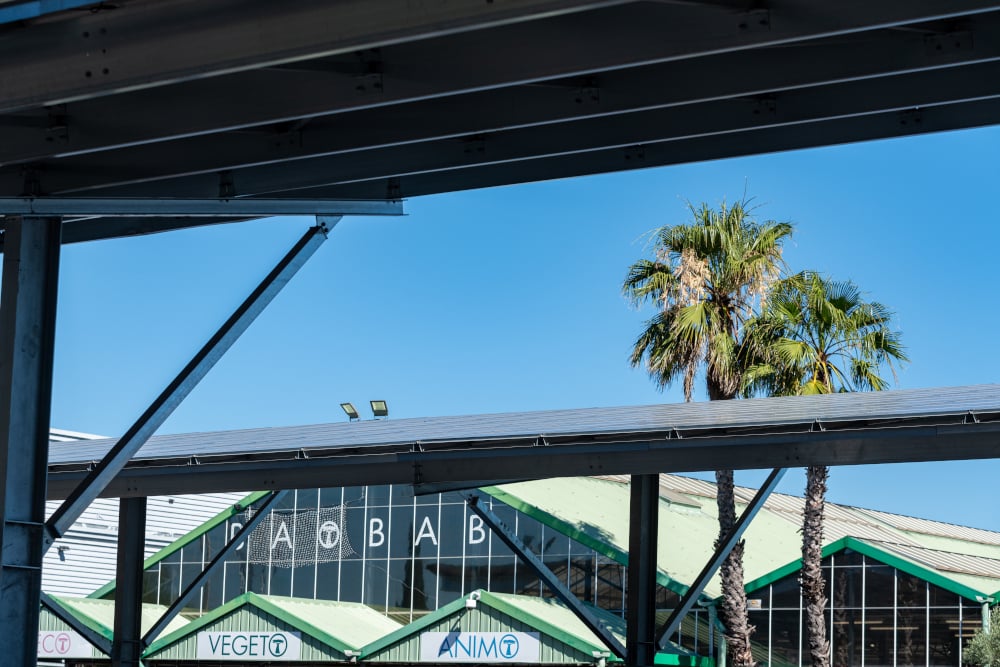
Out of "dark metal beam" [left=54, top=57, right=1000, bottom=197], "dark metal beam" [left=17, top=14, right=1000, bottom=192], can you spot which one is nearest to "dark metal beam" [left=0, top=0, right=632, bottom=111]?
"dark metal beam" [left=17, top=14, right=1000, bottom=192]

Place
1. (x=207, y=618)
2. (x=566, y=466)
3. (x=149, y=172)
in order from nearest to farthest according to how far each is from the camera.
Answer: (x=149, y=172) → (x=566, y=466) → (x=207, y=618)

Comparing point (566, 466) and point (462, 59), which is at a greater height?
point (462, 59)

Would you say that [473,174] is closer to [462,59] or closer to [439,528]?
[462,59]

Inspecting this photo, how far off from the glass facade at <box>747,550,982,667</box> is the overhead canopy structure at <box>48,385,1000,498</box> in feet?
42.7

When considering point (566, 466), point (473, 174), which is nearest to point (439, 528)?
point (566, 466)

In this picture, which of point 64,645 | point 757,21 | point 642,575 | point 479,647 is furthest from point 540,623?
point 757,21

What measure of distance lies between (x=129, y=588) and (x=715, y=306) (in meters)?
14.1

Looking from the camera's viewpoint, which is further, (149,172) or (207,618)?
(207,618)

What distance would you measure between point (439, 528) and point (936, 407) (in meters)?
24.1

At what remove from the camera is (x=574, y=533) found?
32281 mm

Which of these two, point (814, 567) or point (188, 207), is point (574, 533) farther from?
point (188, 207)

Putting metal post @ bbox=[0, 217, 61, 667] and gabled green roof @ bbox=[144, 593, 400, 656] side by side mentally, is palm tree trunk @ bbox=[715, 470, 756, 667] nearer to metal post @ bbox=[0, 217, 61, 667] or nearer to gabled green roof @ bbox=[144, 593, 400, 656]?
gabled green roof @ bbox=[144, 593, 400, 656]

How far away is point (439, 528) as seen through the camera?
1382 inches

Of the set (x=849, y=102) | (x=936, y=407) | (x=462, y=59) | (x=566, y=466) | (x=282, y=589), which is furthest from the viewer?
(x=282, y=589)
